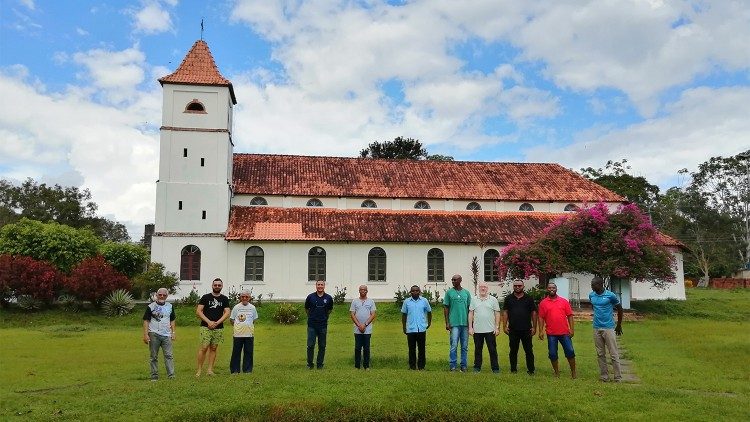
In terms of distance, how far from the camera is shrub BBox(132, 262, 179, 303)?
24969mm

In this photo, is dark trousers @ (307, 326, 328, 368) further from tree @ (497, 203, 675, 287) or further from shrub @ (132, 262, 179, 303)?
shrub @ (132, 262, 179, 303)

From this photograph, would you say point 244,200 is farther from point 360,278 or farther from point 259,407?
point 259,407

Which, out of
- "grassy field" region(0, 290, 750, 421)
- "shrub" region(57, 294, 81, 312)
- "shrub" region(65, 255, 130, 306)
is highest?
"shrub" region(65, 255, 130, 306)

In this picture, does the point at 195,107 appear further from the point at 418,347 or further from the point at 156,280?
the point at 418,347

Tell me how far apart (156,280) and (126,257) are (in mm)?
4872

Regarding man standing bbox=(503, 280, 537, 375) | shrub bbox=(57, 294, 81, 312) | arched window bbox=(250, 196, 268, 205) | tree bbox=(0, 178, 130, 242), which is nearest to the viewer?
man standing bbox=(503, 280, 537, 375)

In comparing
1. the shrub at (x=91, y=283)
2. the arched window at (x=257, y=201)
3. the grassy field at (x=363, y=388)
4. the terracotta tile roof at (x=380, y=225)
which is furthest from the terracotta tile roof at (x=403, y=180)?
the grassy field at (x=363, y=388)

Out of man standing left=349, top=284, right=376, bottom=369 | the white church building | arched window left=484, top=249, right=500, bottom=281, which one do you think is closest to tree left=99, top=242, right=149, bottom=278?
the white church building

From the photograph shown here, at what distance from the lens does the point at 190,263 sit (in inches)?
1054

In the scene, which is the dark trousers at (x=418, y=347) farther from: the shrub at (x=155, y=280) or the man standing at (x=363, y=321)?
the shrub at (x=155, y=280)

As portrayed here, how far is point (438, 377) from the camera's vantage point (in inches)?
372

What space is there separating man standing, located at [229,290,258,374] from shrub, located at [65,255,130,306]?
48.9ft

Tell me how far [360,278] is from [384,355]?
14505mm

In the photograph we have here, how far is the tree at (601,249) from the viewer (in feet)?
75.4
